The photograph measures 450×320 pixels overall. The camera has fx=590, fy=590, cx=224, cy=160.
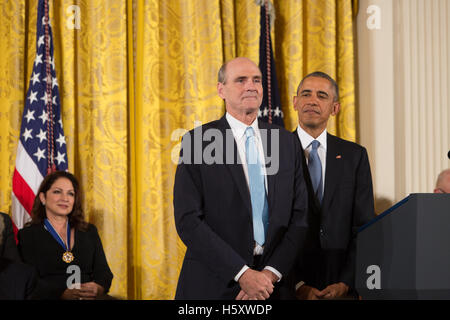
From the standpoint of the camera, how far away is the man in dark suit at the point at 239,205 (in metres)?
2.77

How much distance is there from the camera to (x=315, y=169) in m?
3.61

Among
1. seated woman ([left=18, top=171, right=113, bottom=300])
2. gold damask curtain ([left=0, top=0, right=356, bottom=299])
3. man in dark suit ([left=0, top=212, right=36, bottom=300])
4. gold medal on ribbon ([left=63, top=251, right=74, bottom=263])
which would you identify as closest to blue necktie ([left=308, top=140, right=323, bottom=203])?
gold damask curtain ([left=0, top=0, right=356, bottom=299])

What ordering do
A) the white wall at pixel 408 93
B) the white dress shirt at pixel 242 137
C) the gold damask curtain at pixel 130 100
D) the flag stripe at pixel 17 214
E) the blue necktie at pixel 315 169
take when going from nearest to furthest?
the white dress shirt at pixel 242 137, the blue necktie at pixel 315 169, the flag stripe at pixel 17 214, the gold damask curtain at pixel 130 100, the white wall at pixel 408 93

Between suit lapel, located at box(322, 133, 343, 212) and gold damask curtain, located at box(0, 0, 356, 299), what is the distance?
89 cm

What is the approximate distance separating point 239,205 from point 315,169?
34.3 inches

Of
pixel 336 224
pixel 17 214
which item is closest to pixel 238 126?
pixel 336 224

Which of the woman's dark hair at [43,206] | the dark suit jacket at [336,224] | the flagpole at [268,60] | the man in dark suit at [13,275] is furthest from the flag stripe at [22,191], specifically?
the dark suit jacket at [336,224]

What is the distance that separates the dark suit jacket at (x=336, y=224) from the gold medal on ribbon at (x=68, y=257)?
4.63 ft

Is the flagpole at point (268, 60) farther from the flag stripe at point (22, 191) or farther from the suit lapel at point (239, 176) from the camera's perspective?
the flag stripe at point (22, 191)

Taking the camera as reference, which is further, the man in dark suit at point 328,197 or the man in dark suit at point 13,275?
the man in dark suit at point 328,197

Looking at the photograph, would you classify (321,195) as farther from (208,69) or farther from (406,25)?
(406,25)

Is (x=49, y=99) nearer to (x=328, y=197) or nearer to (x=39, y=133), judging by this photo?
(x=39, y=133)

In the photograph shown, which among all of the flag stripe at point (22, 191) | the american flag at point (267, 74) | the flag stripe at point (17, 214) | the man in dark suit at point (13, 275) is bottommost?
the man in dark suit at point (13, 275)
